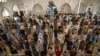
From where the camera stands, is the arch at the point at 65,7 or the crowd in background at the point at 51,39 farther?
the arch at the point at 65,7

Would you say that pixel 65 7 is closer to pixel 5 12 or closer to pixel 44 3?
pixel 44 3

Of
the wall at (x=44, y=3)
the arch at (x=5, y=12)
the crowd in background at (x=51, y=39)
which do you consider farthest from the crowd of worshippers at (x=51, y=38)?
the wall at (x=44, y=3)

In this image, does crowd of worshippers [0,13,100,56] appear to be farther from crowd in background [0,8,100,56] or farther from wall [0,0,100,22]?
wall [0,0,100,22]

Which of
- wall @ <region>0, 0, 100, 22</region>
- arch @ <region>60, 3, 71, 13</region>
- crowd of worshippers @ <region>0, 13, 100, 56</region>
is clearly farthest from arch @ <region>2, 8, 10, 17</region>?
crowd of worshippers @ <region>0, 13, 100, 56</region>

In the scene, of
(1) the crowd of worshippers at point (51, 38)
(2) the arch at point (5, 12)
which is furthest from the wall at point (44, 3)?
(1) the crowd of worshippers at point (51, 38)

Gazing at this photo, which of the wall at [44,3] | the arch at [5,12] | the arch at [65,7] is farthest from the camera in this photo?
the arch at [65,7]

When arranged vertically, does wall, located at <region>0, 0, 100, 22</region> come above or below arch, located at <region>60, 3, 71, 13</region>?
above

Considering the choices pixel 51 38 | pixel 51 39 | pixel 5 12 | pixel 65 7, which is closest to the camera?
pixel 51 39

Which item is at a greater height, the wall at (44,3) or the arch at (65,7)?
the wall at (44,3)

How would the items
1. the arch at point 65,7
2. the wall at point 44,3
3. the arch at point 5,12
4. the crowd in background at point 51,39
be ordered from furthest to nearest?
the arch at point 65,7 → the wall at point 44,3 → the arch at point 5,12 → the crowd in background at point 51,39

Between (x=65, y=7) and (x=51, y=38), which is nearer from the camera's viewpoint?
(x=51, y=38)

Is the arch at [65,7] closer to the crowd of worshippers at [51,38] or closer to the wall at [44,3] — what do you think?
the wall at [44,3]

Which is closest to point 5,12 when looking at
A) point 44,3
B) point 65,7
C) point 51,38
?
point 44,3

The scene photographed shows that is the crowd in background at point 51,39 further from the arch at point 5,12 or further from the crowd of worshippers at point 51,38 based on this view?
the arch at point 5,12
